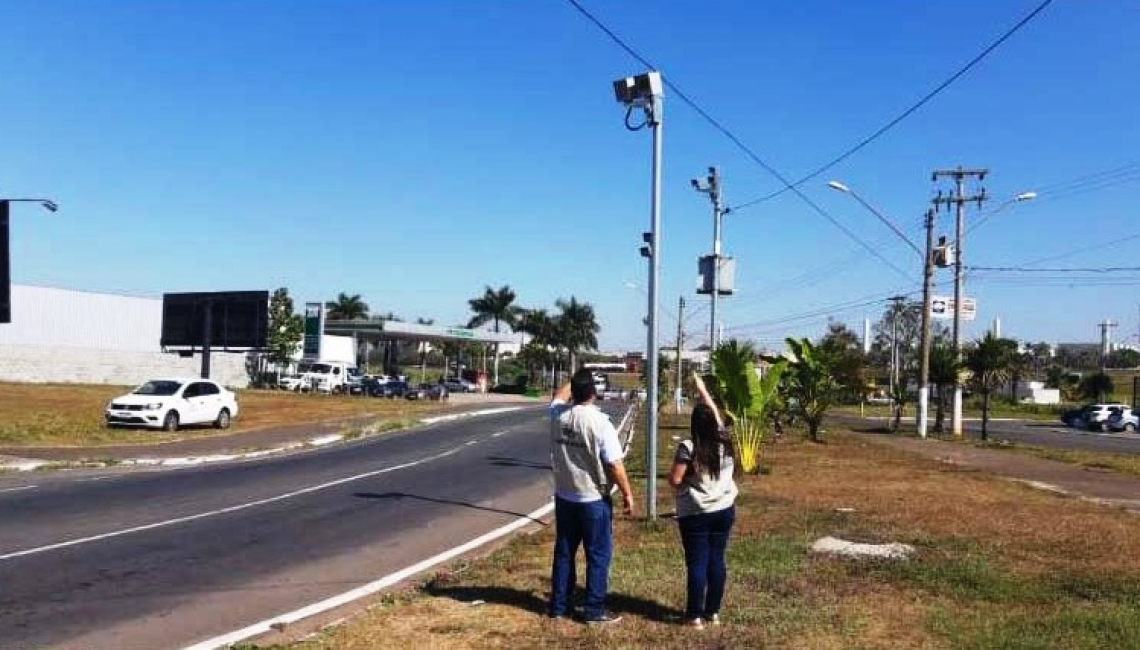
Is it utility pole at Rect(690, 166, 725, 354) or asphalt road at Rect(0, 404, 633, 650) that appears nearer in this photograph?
asphalt road at Rect(0, 404, 633, 650)

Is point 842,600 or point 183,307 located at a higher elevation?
point 183,307

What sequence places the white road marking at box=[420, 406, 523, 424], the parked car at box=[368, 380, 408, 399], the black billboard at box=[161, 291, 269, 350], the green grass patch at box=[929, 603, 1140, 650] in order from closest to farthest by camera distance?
the green grass patch at box=[929, 603, 1140, 650] → the white road marking at box=[420, 406, 523, 424] → the black billboard at box=[161, 291, 269, 350] → the parked car at box=[368, 380, 408, 399]

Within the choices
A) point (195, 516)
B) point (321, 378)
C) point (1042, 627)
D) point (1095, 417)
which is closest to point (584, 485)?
point (1042, 627)

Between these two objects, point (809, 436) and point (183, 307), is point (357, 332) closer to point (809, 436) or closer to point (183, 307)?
point (183, 307)

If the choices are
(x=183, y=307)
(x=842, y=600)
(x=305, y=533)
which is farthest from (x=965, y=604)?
(x=183, y=307)

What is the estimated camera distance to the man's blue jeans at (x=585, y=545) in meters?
7.21

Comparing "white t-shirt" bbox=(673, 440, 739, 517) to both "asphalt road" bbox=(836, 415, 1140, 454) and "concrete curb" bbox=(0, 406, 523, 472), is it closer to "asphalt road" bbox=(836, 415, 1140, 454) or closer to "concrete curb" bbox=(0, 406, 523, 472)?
"concrete curb" bbox=(0, 406, 523, 472)

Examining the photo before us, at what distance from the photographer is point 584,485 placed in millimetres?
7383

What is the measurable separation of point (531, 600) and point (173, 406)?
84.1 feet

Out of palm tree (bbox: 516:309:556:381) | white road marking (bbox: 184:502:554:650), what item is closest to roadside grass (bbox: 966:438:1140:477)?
white road marking (bbox: 184:502:554:650)

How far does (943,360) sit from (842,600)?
36.0 metres

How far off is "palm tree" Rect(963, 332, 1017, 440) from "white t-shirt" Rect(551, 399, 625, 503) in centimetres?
3517

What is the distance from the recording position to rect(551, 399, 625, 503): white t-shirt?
7.38m

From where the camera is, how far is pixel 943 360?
1639 inches
